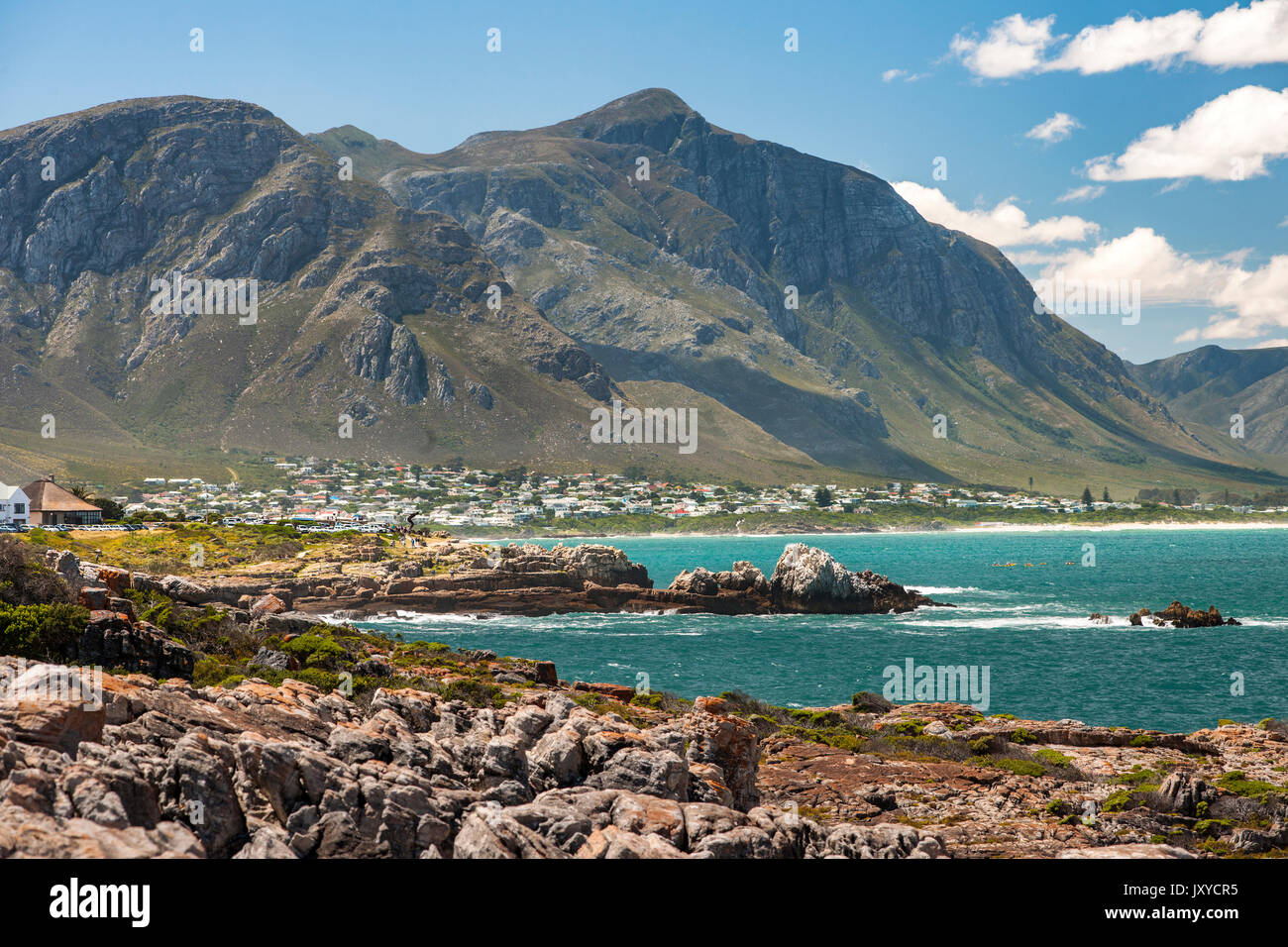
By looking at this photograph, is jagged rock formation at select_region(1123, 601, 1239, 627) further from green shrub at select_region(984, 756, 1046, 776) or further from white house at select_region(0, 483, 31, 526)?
white house at select_region(0, 483, 31, 526)

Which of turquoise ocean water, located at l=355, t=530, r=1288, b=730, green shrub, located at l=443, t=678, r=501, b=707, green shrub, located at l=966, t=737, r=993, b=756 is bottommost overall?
turquoise ocean water, located at l=355, t=530, r=1288, b=730

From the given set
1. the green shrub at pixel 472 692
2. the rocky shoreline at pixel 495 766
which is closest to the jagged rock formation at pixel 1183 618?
the rocky shoreline at pixel 495 766

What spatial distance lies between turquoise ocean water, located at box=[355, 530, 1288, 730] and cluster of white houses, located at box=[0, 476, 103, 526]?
3543 centimetres

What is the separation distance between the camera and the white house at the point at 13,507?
277 ft

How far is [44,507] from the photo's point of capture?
3620 inches

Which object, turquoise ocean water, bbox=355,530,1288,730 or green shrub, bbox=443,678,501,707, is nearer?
green shrub, bbox=443,678,501,707

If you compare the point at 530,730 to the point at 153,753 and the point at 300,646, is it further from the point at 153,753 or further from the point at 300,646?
the point at 300,646

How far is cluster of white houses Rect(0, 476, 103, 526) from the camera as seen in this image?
281 feet

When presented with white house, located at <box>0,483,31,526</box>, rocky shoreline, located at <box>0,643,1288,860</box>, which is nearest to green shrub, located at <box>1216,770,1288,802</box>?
rocky shoreline, located at <box>0,643,1288,860</box>

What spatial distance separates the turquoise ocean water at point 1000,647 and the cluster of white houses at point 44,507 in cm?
3543

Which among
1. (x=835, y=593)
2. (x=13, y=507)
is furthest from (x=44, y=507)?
(x=835, y=593)

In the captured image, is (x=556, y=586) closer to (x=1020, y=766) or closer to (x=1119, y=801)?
(x=1020, y=766)

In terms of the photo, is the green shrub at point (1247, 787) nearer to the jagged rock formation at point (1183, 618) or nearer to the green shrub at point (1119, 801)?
the green shrub at point (1119, 801)
